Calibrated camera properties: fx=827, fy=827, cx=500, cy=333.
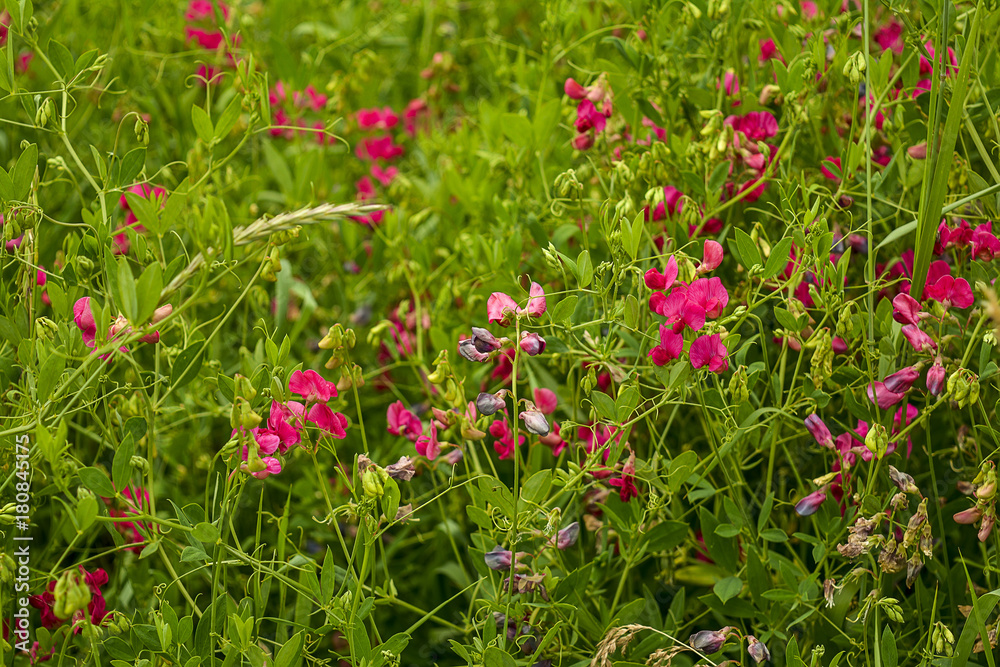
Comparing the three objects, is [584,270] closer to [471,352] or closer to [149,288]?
[471,352]

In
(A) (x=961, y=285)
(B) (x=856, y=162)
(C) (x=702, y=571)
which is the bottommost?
(C) (x=702, y=571)

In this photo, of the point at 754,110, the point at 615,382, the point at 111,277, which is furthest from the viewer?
the point at 754,110

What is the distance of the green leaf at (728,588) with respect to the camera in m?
0.98

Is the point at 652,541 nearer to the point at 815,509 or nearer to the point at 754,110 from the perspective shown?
the point at 815,509

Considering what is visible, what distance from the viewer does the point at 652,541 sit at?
39.7 inches

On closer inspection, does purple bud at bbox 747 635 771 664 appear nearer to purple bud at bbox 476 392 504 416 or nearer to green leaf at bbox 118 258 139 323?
purple bud at bbox 476 392 504 416

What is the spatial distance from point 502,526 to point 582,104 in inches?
25.8

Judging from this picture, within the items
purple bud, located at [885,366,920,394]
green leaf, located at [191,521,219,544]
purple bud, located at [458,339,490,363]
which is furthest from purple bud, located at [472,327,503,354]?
purple bud, located at [885,366,920,394]

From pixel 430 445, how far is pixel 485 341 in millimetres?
198

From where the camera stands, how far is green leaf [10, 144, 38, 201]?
37.3 inches

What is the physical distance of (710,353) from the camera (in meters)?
0.89

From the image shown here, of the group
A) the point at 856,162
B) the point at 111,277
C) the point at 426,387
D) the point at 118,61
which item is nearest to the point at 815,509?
the point at 856,162

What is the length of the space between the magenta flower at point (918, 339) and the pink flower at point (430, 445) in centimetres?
56

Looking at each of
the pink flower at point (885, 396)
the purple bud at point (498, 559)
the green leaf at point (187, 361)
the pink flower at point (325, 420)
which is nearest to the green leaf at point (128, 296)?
the green leaf at point (187, 361)
